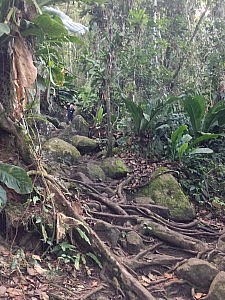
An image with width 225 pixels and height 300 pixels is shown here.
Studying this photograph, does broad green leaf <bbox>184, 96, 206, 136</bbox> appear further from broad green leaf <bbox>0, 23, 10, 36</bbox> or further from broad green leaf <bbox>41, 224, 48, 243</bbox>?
broad green leaf <bbox>41, 224, 48, 243</bbox>

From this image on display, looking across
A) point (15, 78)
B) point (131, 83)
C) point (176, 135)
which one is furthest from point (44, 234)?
Result: point (131, 83)

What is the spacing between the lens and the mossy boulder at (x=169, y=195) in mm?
5633

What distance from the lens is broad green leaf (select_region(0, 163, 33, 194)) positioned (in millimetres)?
3512

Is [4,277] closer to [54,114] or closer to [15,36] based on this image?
[15,36]

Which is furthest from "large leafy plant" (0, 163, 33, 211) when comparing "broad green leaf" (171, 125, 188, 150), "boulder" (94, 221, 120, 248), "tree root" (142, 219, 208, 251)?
"broad green leaf" (171, 125, 188, 150)

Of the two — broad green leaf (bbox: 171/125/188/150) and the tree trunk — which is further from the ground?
the tree trunk

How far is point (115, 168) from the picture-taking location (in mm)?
6477

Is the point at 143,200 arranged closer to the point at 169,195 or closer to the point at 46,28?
the point at 169,195

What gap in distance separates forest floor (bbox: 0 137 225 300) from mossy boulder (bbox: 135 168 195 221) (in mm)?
397

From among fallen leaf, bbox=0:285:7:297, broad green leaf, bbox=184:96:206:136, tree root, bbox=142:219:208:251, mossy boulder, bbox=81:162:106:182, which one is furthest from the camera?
broad green leaf, bbox=184:96:206:136

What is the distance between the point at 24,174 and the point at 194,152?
380 centimetres

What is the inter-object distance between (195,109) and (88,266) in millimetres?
4387

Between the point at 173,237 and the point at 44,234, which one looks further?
the point at 173,237

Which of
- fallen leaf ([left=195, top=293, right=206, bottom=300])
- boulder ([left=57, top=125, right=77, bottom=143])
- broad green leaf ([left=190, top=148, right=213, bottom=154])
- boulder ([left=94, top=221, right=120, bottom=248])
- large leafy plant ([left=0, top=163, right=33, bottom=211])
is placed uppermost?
large leafy plant ([left=0, top=163, right=33, bottom=211])
